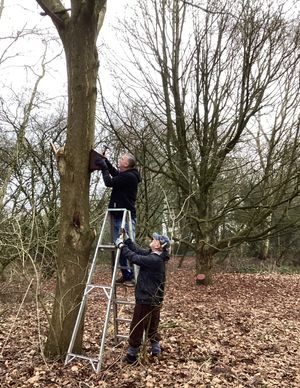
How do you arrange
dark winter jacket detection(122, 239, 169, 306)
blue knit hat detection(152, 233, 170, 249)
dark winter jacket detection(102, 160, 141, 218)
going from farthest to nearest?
dark winter jacket detection(102, 160, 141, 218)
blue knit hat detection(152, 233, 170, 249)
dark winter jacket detection(122, 239, 169, 306)

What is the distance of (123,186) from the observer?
239 inches

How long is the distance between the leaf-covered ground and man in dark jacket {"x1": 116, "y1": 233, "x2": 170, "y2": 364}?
347 mm

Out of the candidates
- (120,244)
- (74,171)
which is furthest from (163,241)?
(74,171)

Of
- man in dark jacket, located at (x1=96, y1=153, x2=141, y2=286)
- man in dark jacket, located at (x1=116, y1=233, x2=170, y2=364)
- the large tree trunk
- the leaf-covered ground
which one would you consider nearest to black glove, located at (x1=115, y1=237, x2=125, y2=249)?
man in dark jacket, located at (x1=116, y1=233, x2=170, y2=364)

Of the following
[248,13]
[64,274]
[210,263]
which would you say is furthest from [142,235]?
[64,274]

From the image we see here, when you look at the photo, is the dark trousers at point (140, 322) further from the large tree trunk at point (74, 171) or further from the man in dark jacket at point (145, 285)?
the large tree trunk at point (74, 171)

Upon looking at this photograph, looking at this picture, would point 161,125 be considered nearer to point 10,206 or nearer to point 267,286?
point 10,206

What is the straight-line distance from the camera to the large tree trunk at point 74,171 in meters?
5.66

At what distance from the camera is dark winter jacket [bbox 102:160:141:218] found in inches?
236

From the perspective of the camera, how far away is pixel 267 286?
14.9m

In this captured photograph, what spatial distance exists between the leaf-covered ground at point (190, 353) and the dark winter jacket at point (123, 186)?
193cm

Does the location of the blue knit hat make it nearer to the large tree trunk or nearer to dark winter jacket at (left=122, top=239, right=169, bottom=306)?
dark winter jacket at (left=122, top=239, right=169, bottom=306)

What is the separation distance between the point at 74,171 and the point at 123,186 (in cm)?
75

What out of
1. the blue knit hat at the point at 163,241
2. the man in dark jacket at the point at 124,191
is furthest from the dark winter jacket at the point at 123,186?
the blue knit hat at the point at 163,241
